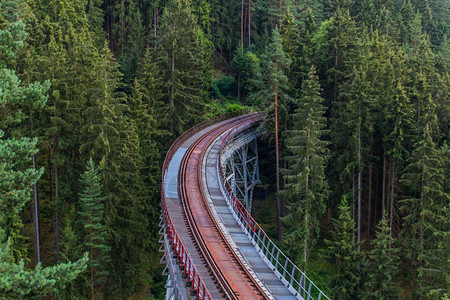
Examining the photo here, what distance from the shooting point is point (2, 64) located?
18.2 meters

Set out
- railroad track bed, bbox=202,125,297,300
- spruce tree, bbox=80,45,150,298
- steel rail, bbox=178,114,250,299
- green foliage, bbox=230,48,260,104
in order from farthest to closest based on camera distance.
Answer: green foliage, bbox=230,48,260,104 → spruce tree, bbox=80,45,150,298 → railroad track bed, bbox=202,125,297,300 → steel rail, bbox=178,114,250,299

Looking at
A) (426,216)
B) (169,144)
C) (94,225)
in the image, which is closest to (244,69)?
(169,144)

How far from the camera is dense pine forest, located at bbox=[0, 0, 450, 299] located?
1059 inches

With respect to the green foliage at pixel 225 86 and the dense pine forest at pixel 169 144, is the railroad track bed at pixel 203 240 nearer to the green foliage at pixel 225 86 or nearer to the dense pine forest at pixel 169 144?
the dense pine forest at pixel 169 144

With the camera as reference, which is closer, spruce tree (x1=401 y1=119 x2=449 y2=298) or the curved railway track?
the curved railway track

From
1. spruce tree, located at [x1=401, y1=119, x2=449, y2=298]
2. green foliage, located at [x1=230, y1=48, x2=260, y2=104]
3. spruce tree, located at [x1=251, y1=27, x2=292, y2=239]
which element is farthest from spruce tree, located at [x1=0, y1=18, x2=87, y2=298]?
green foliage, located at [x1=230, y1=48, x2=260, y2=104]

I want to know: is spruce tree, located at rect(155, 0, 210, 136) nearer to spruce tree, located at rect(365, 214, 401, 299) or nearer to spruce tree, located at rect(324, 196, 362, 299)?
spruce tree, located at rect(324, 196, 362, 299)

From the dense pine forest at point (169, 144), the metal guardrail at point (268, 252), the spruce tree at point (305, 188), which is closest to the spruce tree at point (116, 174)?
the dense pine forest at point (169, 144)

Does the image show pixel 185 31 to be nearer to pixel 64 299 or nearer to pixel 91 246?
pixel 91 246

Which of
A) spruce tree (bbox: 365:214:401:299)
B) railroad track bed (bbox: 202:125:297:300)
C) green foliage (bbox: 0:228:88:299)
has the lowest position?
spruce tree (bbox: 365:214:401:299)

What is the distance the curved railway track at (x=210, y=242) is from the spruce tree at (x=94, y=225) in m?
5.44

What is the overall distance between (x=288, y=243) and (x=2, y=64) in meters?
20.5

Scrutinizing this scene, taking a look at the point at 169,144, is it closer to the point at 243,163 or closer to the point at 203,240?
the point at 243,163

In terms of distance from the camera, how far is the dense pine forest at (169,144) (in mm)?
26906
